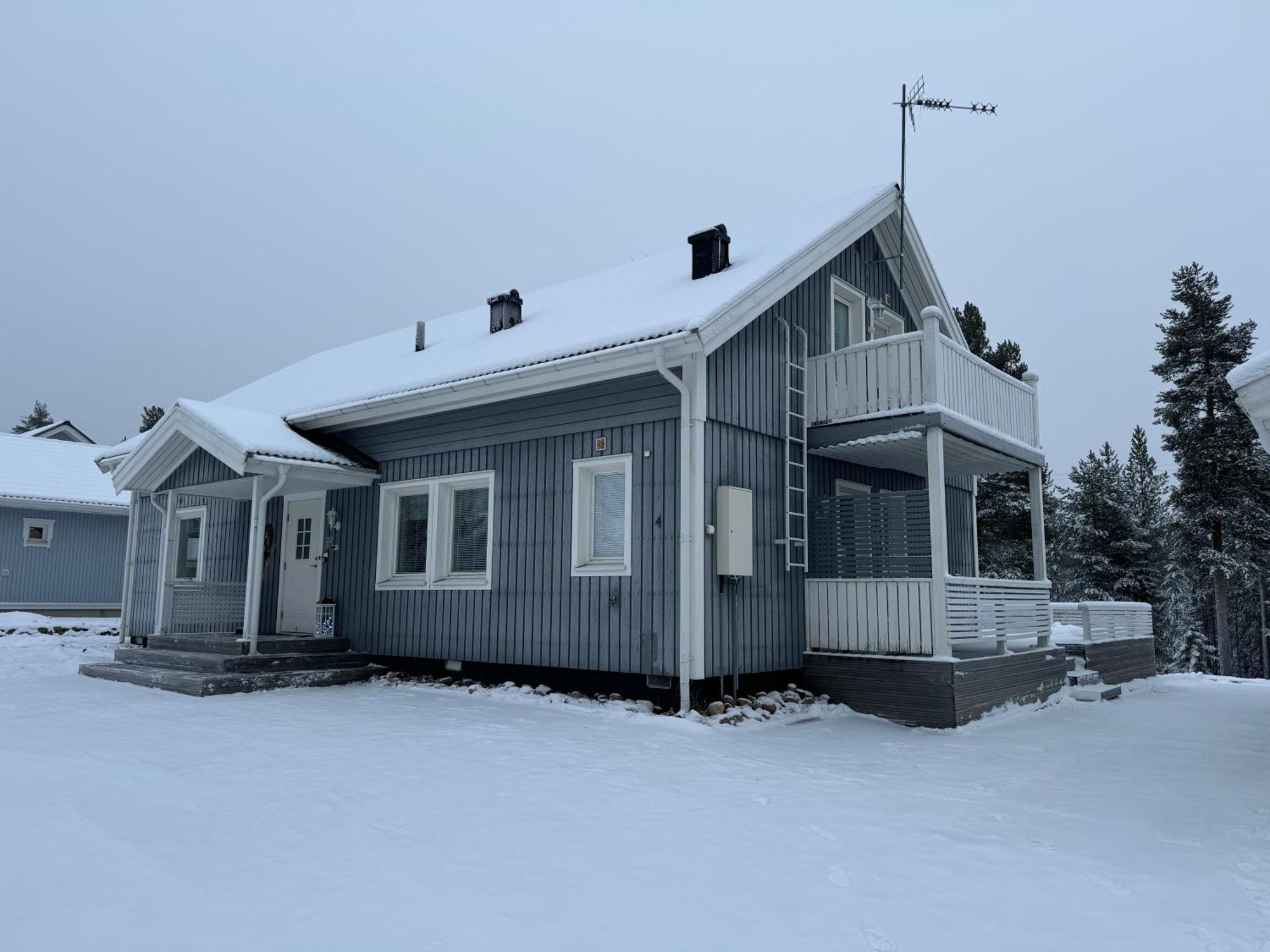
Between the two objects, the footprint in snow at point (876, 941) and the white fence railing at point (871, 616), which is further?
the white fence railing at point (871, 616)

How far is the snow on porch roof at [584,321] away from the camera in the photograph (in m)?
8.88

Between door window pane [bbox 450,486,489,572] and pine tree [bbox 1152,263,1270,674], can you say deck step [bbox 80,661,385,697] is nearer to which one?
door window pane [bbox 450,486,489,572]

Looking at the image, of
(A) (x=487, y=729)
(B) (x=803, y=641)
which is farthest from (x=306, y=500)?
(B) (x=803, y=641)

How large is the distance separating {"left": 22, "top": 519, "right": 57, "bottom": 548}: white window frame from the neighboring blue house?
15 mm

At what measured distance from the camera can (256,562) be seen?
1058 cm

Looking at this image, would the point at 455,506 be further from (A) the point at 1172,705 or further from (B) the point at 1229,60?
(B) the point at 1229,60

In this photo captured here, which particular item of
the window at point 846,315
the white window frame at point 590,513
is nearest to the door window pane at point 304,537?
the white window frame at point 590,513

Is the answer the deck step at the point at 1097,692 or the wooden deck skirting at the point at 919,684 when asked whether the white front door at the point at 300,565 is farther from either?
the deck step at the point at 1097,692

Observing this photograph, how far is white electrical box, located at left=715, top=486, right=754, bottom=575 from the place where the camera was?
850 centimetres

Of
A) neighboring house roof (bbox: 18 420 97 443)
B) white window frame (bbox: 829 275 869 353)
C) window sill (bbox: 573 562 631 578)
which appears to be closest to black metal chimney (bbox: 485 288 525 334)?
white window frame (bbox: 829 275 869 353)

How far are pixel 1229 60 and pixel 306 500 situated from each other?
14290 cm

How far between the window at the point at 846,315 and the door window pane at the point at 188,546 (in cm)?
1024

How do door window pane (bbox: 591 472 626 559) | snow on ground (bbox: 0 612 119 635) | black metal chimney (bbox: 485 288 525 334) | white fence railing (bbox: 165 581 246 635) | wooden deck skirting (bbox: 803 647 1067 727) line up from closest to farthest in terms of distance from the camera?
wooden deck skirting (bbox: 803 647 1067 727) < door window pane (bbox: 591 472 626 559) < white fence railing (bbox: 165 581 246 635) < black metal chimney (bbox: 485 288 525 334) < snow on ground (bbox: 0 612 119 635)

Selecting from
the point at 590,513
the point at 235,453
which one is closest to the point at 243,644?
the point at 235,453
